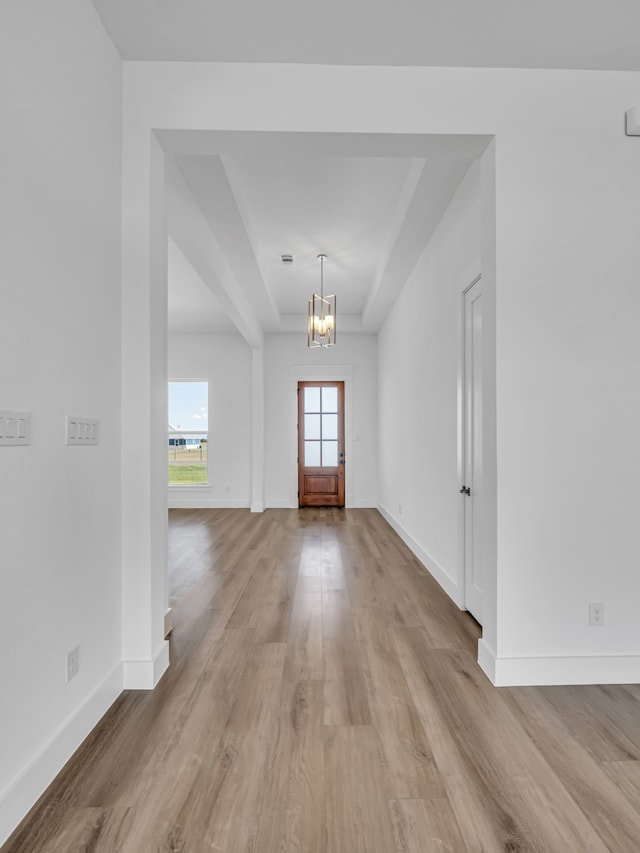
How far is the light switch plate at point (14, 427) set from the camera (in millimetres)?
1324

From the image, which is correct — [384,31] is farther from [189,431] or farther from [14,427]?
[189,431]

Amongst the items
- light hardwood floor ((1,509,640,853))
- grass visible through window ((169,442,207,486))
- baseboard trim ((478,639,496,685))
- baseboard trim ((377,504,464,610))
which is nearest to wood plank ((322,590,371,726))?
light hardwood floor ((1,509,640,853))

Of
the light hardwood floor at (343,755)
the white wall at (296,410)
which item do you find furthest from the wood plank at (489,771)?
the white wall at (296,410)

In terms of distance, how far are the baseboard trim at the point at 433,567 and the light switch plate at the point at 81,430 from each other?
2483mm

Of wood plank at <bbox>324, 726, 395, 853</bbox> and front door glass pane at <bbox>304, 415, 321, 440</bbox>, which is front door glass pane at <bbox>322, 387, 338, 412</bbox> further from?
wood plank at <bbox>324, 726, 395, 853</bbox>

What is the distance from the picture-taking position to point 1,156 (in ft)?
4.34

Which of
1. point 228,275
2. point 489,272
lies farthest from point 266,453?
point 489,272

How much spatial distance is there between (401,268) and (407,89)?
240cm

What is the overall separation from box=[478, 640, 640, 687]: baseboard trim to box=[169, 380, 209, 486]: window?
6.48 meters

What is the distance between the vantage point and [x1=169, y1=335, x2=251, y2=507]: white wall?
26.1 ft

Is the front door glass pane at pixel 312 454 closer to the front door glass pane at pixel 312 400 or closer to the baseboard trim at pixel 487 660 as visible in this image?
the front door glass pane at pixel 312 400

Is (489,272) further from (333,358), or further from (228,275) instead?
(333,358)

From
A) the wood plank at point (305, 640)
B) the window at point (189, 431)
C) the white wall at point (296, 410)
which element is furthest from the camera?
the window at point (189, 431)

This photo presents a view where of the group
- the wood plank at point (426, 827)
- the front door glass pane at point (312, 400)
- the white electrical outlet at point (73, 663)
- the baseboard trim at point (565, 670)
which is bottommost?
the wood plank at point (426, 827)
